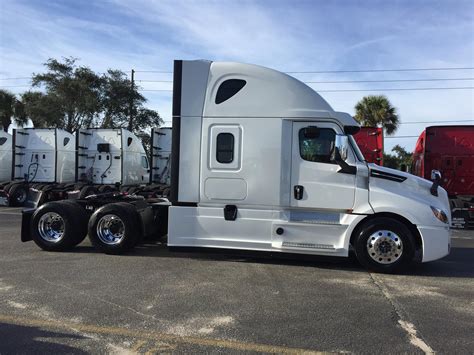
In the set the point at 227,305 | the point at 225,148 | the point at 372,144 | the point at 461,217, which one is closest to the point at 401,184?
the point at 225,148

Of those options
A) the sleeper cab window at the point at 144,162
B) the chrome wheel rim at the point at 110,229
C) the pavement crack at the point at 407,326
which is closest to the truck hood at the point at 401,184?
the pavement crack at the point at 407,326

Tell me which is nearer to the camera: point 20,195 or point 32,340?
point 32,340

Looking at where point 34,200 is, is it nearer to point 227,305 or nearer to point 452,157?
point 227,305

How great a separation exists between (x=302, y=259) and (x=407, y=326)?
3130 mm

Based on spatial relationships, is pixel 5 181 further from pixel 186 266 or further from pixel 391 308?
pixel 391 308

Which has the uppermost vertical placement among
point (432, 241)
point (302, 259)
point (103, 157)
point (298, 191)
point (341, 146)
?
point (341, 146)

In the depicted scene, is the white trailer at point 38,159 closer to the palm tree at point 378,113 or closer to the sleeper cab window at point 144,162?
the sleeper cab window at point 144,162

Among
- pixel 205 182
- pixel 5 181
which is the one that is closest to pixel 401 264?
pixel 205 182

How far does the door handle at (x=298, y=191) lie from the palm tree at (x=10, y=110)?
34000 millimetres

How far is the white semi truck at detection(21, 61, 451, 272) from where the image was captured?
6.97 meters

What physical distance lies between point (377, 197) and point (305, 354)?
12.0 feet

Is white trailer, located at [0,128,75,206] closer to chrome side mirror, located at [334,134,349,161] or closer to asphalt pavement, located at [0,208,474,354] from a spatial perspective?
asphalt pavement, located at [0,208,474,354]

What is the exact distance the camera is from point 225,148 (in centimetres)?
748

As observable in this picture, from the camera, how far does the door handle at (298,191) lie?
7.26 meters
